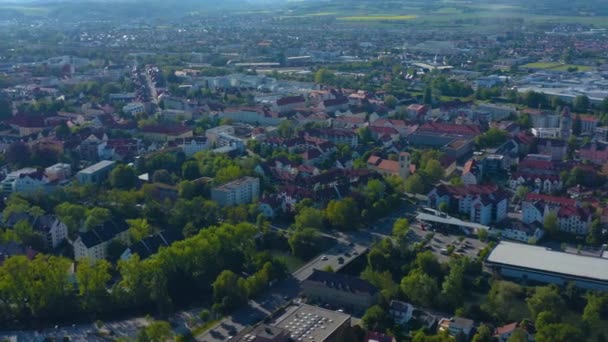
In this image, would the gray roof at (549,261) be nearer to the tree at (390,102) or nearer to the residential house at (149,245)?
the residential house at (149,245)

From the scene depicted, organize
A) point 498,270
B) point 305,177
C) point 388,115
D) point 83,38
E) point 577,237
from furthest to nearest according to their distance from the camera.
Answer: point 83,38, point 388,115, point 305,177, point 577,237, point 498,270

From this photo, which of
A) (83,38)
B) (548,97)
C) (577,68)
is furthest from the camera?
(83,38)

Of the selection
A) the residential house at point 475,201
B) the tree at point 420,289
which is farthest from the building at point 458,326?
the residential house at point 475,201

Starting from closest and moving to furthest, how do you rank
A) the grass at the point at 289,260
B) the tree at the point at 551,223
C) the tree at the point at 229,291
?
the tree at the point at 229,291 → the grass at the point at 289,260 → the tree at the point at 551,223

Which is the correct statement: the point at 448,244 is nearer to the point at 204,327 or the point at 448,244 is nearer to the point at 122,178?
the point at 204,327

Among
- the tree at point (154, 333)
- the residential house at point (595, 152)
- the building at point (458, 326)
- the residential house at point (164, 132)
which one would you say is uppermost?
the tree at point (154, 333)

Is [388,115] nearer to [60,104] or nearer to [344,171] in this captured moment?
[344,171]

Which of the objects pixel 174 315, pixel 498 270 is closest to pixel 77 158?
pixel 174 315
